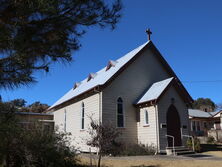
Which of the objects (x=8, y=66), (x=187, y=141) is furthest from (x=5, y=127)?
(x=187, y=141)

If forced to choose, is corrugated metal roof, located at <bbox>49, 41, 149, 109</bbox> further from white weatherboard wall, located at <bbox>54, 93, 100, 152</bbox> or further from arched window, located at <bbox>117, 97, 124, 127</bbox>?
arched window, located at <bbox>117, 97, 124, 127</bbox>

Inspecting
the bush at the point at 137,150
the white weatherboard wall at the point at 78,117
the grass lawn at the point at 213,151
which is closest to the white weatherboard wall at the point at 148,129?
the bush at the point at 137,150

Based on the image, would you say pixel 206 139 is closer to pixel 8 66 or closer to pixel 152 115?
Result: pixel 152 115

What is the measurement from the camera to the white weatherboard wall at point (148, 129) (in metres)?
17.5

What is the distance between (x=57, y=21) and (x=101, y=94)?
10228mm

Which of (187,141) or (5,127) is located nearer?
(5,127)

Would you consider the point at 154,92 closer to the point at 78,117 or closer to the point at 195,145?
the point at 195,145

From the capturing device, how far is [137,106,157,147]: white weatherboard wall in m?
17.5

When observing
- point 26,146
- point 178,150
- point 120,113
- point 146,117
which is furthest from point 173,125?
point 26,146

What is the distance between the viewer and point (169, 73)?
22422 mm

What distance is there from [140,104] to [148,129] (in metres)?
2.00

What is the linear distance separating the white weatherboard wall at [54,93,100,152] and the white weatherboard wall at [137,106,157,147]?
3.47 m

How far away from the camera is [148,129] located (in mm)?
17953

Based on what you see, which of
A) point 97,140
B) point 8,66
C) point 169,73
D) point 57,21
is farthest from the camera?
point 169,73
